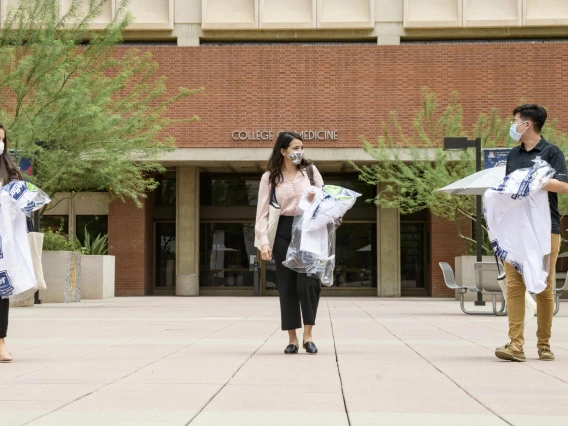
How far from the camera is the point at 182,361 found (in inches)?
313

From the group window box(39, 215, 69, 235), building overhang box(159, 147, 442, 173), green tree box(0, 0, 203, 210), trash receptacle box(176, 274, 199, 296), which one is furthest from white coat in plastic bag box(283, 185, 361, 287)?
window box(39, 215, 69, 235)

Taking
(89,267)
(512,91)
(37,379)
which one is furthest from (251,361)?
(512,91)

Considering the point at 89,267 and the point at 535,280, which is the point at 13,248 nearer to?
the point at 535,280

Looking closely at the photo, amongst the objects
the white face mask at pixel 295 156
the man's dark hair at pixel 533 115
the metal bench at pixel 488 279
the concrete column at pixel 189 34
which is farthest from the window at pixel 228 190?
the man's dark hair at pixel 533 115

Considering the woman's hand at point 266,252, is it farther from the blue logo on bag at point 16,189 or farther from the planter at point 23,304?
the planter at point 23,304

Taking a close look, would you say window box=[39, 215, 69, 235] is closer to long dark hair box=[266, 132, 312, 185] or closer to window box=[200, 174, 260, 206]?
window box=[200, 174, 260, 206]

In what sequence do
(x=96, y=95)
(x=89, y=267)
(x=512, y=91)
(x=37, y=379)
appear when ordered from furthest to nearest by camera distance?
(x=512, y=91)
(x=89, y=267)
(x=96, y=95)
(x=37, y=379)

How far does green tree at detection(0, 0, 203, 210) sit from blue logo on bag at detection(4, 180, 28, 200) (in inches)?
418

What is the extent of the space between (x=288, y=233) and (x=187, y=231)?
2510 cm

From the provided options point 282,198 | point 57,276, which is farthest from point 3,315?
point 57,276

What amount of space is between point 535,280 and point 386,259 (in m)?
25.6

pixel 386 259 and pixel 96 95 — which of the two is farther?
pixel 386 259

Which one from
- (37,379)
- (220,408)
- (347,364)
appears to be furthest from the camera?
(347,364)

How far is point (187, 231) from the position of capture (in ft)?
111
